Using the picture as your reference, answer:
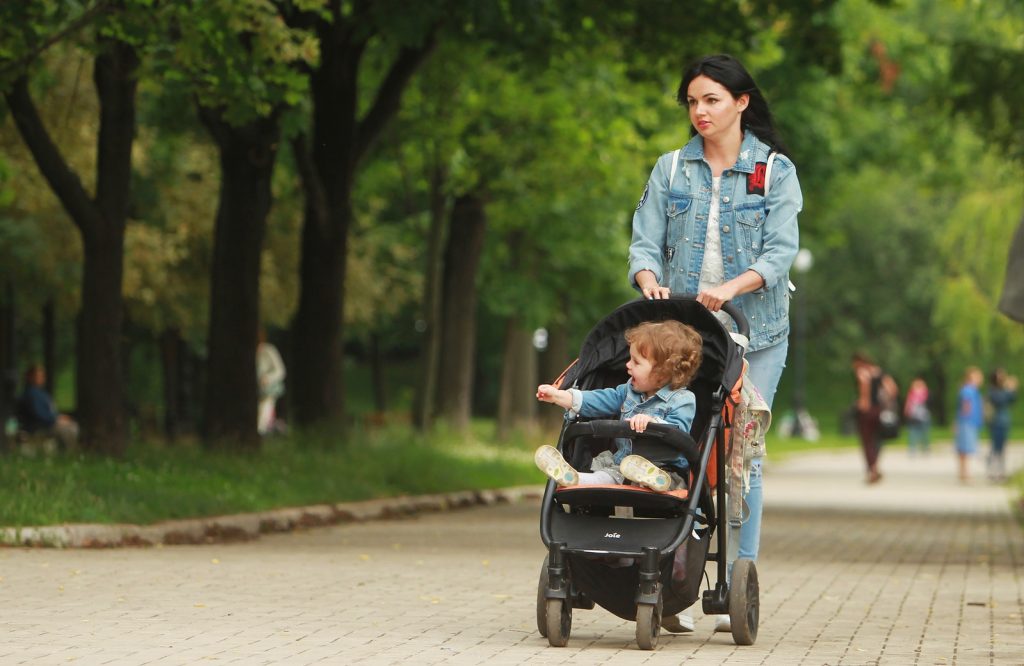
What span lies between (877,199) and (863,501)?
55.6 metres

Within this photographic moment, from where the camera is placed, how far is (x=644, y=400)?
725cm

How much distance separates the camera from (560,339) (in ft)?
117

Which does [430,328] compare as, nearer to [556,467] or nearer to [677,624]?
[677,624]

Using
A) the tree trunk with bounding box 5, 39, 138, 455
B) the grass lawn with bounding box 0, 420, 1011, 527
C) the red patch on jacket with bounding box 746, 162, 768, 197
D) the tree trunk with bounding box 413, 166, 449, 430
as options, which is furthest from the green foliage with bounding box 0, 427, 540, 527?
the red patch on jacket with bounding box 746, 162, 768, 197

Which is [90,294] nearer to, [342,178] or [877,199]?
[342,178]

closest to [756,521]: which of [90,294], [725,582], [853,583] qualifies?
[725,582]

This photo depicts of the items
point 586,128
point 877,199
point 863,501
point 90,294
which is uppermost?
point 877,199

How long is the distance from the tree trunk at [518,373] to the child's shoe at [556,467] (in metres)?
25.1

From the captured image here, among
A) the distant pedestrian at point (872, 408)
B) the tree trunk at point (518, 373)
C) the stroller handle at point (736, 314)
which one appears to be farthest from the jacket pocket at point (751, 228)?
the tree trunk at point (518, 373)

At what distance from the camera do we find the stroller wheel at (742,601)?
744 centimetres

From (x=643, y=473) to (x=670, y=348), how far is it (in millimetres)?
489

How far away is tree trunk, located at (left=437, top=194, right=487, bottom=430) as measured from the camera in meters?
28.9

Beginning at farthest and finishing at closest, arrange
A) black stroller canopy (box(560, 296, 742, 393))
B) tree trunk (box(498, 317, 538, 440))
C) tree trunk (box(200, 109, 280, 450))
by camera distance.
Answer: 1. tree trunk (box(498, 317, 538, 440))
2. tree trunk (box(200, 109, 280, 450))
3. black stroller canopy (box(560, 296, 742, 393))

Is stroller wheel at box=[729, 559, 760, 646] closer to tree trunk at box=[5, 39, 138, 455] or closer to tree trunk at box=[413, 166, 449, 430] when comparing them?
tree trunk at box=[5, 39, 138, 455]
